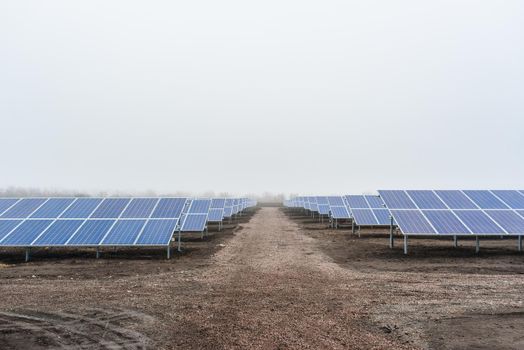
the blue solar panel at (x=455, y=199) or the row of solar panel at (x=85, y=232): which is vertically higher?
the blue solar panel at (x=455, y=199)

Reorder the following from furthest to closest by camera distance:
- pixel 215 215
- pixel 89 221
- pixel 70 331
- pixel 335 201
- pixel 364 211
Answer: pixel 335 201
pixel 215 215
pixel 364 211
pixel 89 221
pixel 70 331

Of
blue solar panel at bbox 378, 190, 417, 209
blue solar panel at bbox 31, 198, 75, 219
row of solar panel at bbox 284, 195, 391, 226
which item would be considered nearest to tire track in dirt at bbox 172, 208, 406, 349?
blue solar panel at bbox 378, 190, 417, 209

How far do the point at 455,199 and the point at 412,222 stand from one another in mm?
4523

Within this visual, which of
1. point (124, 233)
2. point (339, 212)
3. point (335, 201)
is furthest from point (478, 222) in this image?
point (335, 201)

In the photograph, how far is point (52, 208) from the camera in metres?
20.8

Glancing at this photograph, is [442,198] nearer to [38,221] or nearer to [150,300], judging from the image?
[150,300]

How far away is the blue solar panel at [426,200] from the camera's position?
20812mm

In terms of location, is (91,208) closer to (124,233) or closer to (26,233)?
A: (26,233)

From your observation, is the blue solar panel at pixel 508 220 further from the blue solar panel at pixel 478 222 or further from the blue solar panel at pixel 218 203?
the blue solar panel at pixel 218 203

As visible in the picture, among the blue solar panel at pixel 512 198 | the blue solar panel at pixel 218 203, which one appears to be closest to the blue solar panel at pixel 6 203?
the blue solar panel at pixel 218 203

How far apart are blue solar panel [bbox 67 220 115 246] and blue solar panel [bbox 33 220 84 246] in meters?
0.31

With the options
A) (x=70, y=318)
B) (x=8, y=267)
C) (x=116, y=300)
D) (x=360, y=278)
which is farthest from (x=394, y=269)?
(x=8, y=267)

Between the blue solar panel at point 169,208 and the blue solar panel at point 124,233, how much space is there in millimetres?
1030

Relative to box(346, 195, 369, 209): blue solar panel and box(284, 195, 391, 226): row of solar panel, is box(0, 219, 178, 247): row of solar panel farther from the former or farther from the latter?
box(346, 195, 369, 209): blue solar panel
